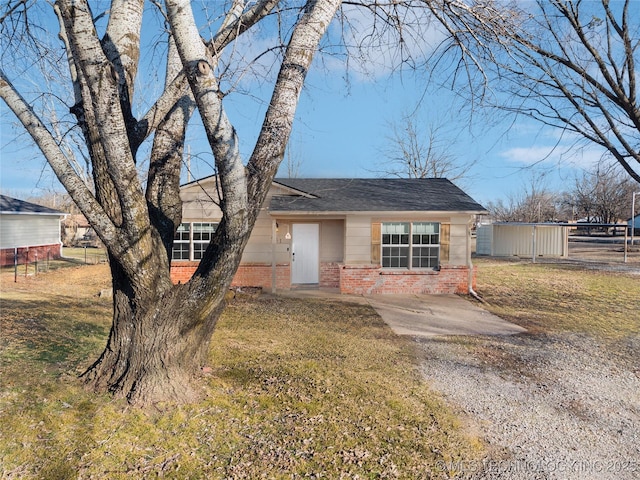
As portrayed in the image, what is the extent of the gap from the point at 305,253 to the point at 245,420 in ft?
27.8

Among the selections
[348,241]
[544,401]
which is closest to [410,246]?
[348,241]

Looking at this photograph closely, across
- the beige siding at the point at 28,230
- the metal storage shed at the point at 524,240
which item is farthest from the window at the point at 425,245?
the beige siding at the point at 28,230

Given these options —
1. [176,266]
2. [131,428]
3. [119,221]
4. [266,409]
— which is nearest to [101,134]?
[119,221]

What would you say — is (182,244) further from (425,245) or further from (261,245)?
(425,245)

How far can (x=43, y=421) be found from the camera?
10.4ft

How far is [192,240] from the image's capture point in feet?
37.3

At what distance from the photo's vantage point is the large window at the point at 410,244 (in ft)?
36.2

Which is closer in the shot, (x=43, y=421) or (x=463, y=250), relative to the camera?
(x=43, y=421)

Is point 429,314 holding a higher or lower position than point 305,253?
lower

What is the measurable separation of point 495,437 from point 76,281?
555 inches

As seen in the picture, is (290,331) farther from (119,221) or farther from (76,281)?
(76,281)

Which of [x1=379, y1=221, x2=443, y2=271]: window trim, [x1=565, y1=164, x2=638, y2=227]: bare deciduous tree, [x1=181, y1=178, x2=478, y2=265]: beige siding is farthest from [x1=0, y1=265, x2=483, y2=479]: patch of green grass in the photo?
[x1=565, y1=164, x2=638, y2=227]: bare deciduous tree

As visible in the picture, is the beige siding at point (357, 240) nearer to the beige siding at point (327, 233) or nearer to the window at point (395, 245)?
the beige siding at point (327, 233)

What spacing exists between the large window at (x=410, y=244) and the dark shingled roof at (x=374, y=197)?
2.19ft
